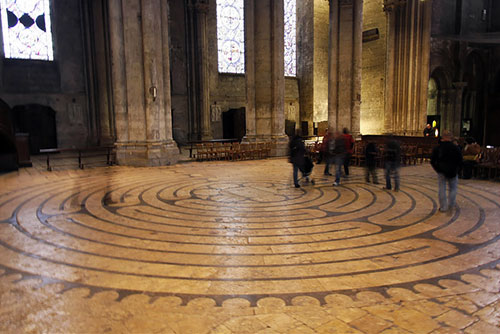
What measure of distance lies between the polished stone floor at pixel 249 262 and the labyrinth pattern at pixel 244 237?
0.08 ft

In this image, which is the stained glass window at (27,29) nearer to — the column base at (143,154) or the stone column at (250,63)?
the column base at (143,154)

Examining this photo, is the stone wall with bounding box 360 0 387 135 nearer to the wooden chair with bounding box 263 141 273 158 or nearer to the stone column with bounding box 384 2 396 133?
the stone column with bounding box 384 2 396 133

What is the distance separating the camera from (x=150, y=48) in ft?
42.6

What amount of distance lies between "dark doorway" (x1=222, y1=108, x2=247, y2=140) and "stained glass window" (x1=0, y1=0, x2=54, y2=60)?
410 inches

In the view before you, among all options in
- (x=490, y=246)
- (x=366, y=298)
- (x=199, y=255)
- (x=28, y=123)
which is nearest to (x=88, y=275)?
(x=199, y=255)

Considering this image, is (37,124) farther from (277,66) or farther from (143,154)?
(277,66)

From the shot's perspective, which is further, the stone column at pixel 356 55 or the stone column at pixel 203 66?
the stone column at pixel 203 66

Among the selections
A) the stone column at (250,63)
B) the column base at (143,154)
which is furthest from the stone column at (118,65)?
the stone column at (250,63)

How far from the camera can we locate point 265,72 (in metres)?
16.2

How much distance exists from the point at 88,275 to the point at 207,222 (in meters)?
2.32

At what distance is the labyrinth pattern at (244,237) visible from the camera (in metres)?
3.92

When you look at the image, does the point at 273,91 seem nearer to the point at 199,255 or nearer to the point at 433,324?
the point at 199,255

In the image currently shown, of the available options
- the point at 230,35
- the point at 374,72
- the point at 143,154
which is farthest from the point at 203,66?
the point at 374,72

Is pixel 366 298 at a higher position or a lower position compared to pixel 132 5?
lower
